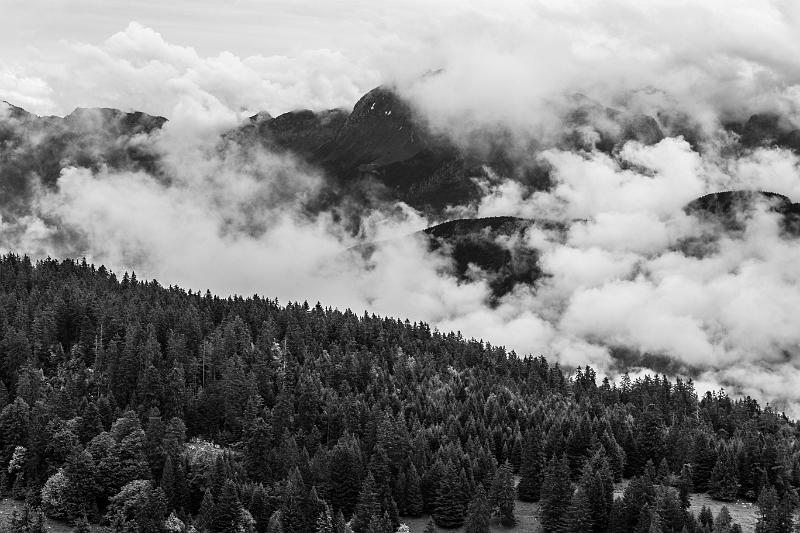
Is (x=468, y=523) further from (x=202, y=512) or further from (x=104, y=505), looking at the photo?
(x=104, y=505)

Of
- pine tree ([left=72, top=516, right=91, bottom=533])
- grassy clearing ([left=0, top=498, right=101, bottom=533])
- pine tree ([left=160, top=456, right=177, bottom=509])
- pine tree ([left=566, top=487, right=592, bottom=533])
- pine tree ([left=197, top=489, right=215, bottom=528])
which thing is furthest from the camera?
pine tree ([left=566, top=487, right=592, bottom=533])

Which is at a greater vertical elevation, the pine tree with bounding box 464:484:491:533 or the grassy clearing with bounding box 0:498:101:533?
the pine tree with bounding box 464:484:491:533

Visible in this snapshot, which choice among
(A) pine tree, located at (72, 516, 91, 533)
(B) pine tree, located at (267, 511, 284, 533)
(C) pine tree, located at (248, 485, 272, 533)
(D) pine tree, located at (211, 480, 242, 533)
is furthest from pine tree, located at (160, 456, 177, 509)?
(B) pine tree, located at (267, 511, 284, 533)

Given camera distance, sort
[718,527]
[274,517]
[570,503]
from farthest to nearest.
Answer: [570,503]
[274,517]
[718,527]

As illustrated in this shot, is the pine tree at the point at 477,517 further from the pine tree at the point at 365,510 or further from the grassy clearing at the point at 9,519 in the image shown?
the grassy clearing at the point at 9,519

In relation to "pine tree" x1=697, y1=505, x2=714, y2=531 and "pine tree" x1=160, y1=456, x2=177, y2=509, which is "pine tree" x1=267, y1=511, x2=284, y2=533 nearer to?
"pine tree" x1=160, y1=456, x2=177, y2=509

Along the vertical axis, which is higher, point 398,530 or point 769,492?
point 769,492

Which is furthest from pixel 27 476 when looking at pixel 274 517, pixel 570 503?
pixel 570 503

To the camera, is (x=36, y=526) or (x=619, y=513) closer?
(x=36, y=526)

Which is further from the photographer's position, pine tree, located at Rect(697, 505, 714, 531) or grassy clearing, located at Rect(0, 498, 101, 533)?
pine tree, located at Rect(697, 505, 714, 531)

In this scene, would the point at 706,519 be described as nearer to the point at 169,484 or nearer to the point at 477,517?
the point at 477,517
